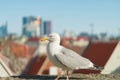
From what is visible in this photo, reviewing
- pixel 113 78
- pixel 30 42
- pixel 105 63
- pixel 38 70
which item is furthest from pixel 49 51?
pixel 30 42

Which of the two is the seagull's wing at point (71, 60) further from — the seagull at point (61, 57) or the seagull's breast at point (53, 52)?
the seagull's breast at point (53, 52)

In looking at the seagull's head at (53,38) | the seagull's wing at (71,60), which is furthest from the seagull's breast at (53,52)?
the seagull's head at (53,38)

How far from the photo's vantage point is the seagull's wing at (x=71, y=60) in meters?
12.4

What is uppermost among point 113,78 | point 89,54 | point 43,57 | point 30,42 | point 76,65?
point 76,65

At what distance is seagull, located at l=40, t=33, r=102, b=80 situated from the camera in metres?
12.3

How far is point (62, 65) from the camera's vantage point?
12.5m

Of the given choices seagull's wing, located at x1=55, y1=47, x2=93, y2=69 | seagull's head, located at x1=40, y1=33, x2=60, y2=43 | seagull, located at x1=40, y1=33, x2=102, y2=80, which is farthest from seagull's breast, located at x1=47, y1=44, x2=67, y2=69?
seagull's head, located at x1=40, y1=33, x2=60, y2=43

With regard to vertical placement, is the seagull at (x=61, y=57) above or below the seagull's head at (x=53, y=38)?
below

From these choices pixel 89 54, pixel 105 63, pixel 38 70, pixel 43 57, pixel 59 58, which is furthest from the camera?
pixel 43 57

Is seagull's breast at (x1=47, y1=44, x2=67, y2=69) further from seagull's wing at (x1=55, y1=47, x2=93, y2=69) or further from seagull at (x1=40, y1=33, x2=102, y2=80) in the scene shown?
seagull's wing at (x1=55, y1=47, x2=93, y2=69)

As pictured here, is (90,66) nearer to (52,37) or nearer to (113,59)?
(52,37)

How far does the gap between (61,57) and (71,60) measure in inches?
14.2

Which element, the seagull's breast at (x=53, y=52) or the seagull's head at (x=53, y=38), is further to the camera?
the seagull's head at (x=53, y=38)

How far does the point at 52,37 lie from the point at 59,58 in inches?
27.8
